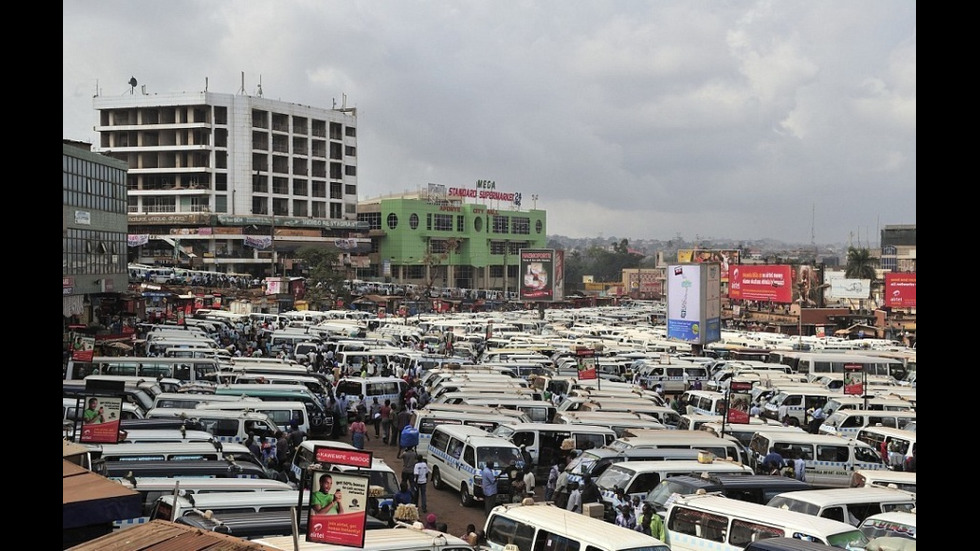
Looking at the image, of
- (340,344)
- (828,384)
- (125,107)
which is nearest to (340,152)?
(125,107)

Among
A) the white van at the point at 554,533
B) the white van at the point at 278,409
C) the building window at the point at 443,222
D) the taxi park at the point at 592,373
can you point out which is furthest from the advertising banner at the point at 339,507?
the building window at the point at 443,222

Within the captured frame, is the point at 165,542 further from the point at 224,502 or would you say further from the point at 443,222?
the point at 443,222

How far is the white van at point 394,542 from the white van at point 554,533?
972 mm

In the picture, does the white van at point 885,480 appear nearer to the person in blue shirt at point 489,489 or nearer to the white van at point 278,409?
the person in blue shirt at point 489,489

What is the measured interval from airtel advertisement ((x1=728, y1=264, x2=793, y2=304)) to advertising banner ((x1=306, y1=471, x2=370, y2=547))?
5398 centimetres

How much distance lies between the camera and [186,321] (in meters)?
36.8

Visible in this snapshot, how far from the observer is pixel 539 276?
55750mm

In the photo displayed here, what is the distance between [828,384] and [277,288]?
96.7 ft

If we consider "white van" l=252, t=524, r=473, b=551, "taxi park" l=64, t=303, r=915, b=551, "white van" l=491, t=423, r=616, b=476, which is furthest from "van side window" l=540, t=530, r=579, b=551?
"white van" l=491, t=423, r=616, b=476

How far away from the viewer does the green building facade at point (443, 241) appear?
9506 centimetres

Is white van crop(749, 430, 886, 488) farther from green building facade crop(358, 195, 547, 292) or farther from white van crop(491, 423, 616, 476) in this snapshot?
green building facade crop(358, 195, 547, 292)

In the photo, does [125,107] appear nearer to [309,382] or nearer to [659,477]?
[309,382]
